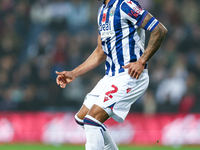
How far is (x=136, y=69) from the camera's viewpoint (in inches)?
160

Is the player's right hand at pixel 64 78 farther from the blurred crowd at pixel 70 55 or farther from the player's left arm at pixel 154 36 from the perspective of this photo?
the blurred crowd at pixel 70 55

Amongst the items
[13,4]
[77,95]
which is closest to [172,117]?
[77,95]

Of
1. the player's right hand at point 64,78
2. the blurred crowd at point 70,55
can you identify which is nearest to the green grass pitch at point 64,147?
the blurred crowd at point 70,55

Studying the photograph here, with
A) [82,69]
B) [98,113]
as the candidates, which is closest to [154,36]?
[98,113]

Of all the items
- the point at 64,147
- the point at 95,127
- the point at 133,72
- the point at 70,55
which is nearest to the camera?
the point at 95,127

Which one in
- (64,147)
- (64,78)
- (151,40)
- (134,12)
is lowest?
(64,147)

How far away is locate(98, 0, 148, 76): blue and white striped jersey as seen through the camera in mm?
4051

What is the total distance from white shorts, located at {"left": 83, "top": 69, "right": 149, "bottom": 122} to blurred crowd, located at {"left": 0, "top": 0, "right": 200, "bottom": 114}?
18.9 feet

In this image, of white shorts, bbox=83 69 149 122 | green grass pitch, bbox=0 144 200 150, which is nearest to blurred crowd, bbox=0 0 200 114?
green grass pitch, bbox=0 144 200 150

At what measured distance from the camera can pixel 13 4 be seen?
11.9 meters

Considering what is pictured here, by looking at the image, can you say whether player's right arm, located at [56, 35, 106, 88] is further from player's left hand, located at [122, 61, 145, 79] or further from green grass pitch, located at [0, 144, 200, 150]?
green grass pitch, located at [0, 144, 200, 150]

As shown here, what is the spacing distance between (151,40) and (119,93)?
Result: 670 mm

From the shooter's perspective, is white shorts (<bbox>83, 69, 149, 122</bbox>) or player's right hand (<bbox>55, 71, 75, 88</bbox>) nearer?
white shorts (<bbox>83, 69, 149, 122</bbox>)

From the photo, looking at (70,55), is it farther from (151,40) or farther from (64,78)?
(151,40)
